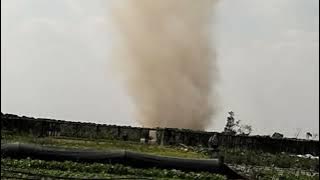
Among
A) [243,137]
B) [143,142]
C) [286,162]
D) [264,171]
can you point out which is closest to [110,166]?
[264,171]

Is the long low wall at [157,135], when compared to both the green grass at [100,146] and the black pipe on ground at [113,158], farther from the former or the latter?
the black pipe on ground at [113,158]

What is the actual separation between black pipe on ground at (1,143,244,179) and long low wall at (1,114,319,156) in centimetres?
1156

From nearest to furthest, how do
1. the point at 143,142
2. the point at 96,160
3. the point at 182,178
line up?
1. the point at 182,178
2. the point at 96,160
3. the point at 143,142

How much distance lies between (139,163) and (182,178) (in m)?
1.63

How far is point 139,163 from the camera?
15.7 m

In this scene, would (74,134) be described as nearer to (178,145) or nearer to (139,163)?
(178,145)

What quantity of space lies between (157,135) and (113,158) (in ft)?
42.2

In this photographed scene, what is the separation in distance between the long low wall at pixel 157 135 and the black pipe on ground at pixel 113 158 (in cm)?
1156

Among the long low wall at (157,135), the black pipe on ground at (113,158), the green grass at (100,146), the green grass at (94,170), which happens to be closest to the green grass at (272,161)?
the green grass at (100,146)

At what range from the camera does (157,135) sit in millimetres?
28516

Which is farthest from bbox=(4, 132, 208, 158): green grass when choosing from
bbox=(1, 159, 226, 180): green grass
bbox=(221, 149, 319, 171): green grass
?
bbox=(1, 159, 226, 180): green grass

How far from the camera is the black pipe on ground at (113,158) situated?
15500 mm

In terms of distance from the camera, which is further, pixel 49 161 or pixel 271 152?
pixel 271 152

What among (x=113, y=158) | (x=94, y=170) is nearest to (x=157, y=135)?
(x=113, y=158)
